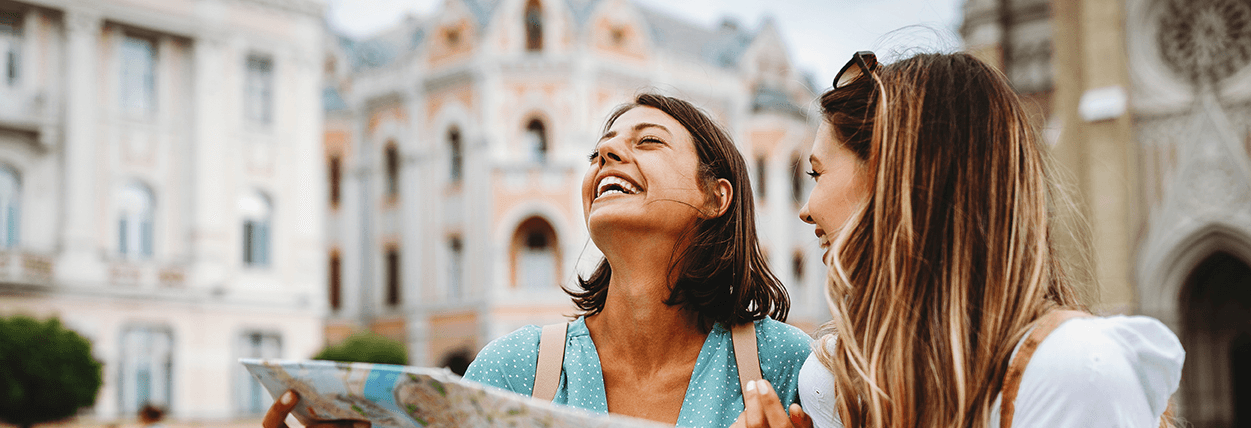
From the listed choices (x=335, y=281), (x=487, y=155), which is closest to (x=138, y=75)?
(x=487, y=155)

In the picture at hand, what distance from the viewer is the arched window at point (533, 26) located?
2811 cm

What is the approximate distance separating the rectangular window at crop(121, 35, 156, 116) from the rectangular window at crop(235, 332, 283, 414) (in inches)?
214

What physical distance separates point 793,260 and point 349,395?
3130cm

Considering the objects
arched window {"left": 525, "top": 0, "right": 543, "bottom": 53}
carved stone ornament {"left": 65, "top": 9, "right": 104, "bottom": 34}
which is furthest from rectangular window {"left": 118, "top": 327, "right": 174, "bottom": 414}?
arched window {"left": 525, "top": 0, "right": 543, "bottom": 53}

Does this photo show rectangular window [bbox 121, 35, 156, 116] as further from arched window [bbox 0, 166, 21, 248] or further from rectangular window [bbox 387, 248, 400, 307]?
rectangular window [bbox 387, 248, 400, 307]

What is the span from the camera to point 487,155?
2714 centimetres

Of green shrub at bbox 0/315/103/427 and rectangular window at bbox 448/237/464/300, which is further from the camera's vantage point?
rectangular window at bbox 448/237/464/300

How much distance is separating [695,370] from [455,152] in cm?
2677

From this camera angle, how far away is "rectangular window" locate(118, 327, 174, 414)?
21172 millimetres

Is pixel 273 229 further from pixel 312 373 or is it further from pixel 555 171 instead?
pixel 312 373

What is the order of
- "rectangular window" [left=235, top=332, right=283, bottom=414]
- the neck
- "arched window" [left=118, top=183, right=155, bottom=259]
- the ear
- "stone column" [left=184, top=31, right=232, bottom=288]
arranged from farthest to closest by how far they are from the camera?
"rectangular window" [left=235, top=332, right=283, bottom=414] → "stone column" [left=184, top=31, right=232, bottom=288] → "arched window" [left=118, top=183, right=155, bottom=259] → the ear → the neck

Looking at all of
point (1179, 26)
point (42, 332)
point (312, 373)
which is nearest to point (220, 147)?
point (42, 332)

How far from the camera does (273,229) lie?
2416cm

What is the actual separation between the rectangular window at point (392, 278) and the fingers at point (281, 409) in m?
28.7
